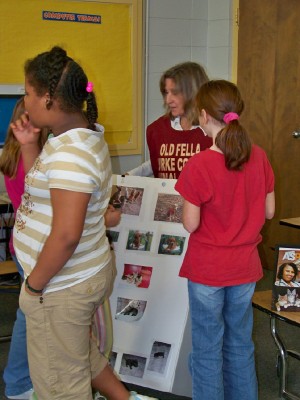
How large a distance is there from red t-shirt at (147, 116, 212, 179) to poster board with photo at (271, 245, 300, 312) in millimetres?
547

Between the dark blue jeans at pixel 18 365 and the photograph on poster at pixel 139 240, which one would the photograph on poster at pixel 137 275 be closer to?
the photograph on poster at pixel 139 240

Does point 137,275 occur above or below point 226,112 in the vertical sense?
below

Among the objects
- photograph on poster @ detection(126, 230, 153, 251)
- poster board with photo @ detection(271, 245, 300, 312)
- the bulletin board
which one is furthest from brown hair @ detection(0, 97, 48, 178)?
the bulletin board

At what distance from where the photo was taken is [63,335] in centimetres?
174

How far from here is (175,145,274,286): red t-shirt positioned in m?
1.96

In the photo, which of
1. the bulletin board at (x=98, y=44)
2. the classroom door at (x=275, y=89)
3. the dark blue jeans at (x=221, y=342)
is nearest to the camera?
the dark blue jeans at (x=221, y=342)

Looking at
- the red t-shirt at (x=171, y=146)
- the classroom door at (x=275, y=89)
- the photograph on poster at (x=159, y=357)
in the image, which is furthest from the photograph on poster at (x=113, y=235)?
the classroom door at (x=275, y=89)

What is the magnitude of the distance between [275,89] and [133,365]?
8.41ft

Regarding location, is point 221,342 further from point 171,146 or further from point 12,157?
point 12,157

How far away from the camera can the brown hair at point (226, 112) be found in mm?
1937

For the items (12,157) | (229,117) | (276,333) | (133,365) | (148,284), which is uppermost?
(229,117)

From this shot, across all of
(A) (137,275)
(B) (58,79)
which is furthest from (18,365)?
(B) (58,79)

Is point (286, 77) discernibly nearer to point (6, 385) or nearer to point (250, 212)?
point (250, 212)

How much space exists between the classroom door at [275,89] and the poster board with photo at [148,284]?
2.08 m
